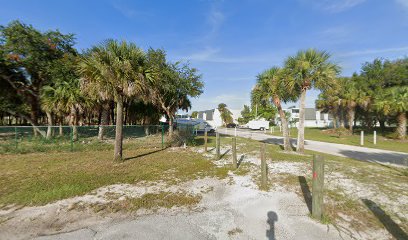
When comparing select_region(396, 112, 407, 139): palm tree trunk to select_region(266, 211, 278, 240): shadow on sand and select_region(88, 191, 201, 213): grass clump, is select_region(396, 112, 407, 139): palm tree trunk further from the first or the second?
select_region(88, 191, 201, 213): grass clump

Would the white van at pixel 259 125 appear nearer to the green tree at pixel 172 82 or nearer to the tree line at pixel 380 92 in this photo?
the tree line at pixel 380 92

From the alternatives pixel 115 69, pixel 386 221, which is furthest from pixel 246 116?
pixel 386 221

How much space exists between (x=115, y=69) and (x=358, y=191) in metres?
9.13

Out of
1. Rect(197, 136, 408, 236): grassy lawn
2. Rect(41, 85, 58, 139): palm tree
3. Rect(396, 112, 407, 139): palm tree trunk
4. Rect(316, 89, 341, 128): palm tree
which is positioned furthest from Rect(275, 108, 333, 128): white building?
Rect(41, 85, 58, 139): palm tree

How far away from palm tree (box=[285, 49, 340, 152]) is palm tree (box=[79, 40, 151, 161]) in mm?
8042

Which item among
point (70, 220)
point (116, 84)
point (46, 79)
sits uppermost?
point (46, 79)

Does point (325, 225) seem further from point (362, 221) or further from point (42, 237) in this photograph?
point (42, 237)

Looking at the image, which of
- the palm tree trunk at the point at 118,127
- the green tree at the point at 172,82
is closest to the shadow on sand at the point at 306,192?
the palm tree trunk at the point at 118,127

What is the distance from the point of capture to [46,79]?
1564 centimetres

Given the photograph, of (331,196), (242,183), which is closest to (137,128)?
(242,183)

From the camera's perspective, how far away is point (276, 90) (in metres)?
11.0

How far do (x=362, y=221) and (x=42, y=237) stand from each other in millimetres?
5876

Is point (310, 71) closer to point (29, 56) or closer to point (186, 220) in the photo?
point (186, 220)

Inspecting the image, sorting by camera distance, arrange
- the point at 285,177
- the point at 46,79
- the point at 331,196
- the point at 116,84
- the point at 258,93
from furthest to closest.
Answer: the point at 46,79 < the point at 258,93 < the point at 116,84 < the point at 285,177 < the point at 331,196
